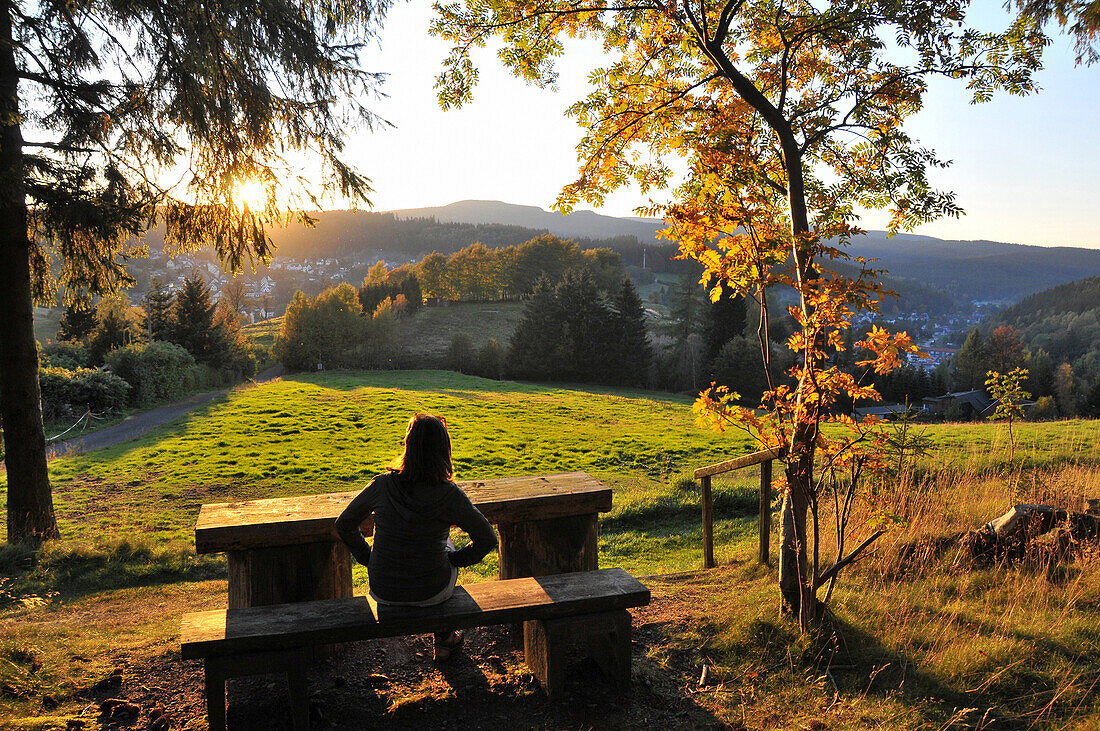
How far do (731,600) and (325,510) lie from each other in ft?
10.6

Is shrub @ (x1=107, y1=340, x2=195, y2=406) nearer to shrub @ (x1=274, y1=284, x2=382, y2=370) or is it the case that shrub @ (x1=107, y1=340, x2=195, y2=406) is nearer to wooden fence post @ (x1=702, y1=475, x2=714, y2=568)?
shrub @ (x1=274, y1=284, x2=382, y2=370)

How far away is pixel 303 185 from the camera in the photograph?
7781mm

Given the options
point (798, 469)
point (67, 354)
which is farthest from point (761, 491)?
point (67, 354)

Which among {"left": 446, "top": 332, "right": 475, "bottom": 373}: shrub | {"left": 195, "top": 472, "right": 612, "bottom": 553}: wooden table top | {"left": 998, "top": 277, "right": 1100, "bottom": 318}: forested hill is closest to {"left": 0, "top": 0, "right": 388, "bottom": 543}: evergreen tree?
{"left": 195, "top": 472, "right": 612, "bottom": 553}: wooden table top

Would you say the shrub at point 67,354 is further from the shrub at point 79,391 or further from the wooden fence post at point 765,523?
the wooden fence post at point 765,523

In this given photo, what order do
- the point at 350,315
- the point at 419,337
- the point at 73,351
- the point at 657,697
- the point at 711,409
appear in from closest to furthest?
the point at 657,697, the point at 711,409, the point at 73,351, the point at 350,315, the point at 419,337

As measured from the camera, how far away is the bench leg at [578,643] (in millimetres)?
3727

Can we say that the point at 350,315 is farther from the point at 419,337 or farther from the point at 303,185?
the point at 303,185

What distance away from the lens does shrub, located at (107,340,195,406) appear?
29438 millimetres

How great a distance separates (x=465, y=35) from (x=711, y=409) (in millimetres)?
3575

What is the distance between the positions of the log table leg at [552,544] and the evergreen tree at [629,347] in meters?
44.4

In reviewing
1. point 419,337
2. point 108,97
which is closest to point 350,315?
point 419,337

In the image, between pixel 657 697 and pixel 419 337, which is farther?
pixel 419 337

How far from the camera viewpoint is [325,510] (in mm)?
4336
